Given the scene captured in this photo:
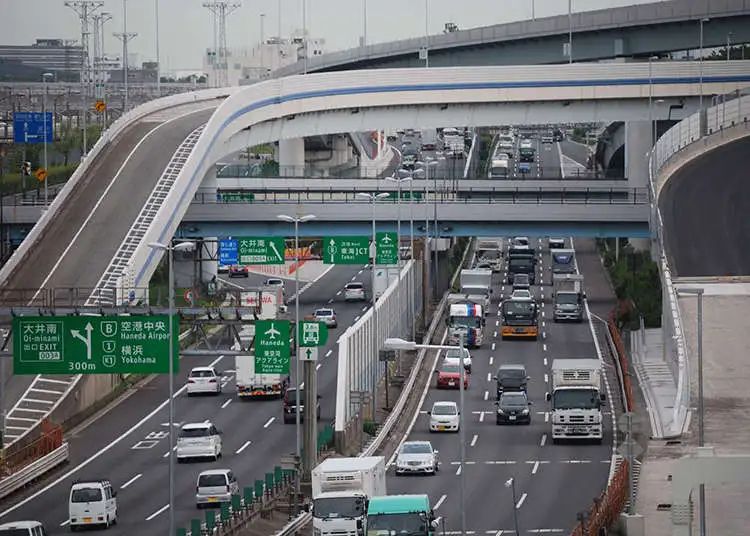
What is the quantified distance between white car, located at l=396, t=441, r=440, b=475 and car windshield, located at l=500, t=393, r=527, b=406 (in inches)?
389

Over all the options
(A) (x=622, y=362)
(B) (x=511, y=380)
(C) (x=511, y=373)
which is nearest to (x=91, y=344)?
(B) (x=511, y=380)

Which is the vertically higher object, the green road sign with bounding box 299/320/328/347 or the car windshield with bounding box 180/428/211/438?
the green road sign with bounding box 299/320/328/347

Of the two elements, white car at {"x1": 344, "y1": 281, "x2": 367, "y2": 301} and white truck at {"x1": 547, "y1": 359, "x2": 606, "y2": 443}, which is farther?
white car at {"x1": 344, "y1": 281, "x2": 367, "y2": 301}

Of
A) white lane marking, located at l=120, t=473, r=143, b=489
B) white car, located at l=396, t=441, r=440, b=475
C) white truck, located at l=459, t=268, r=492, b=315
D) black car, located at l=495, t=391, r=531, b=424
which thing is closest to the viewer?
white car, located at l=396, t=441, r=440, b=475

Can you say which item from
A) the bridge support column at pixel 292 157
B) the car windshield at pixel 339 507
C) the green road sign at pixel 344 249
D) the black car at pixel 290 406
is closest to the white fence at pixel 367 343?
the black car at pixel 290 406

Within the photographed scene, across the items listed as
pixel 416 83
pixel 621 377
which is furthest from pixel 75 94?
pixel 621 377

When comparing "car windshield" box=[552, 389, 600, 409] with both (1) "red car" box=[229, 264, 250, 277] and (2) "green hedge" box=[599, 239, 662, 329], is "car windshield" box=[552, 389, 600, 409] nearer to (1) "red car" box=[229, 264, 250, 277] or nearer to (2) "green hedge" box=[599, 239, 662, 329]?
(2) "green hedge" box=[599, 239, 662, 329]

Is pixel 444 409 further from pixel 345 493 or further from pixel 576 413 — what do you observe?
pixel 345 493

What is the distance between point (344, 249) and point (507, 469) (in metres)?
19.4

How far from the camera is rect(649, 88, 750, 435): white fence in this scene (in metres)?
56.7

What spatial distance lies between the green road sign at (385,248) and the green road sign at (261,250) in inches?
398

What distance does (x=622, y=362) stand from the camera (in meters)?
81.6

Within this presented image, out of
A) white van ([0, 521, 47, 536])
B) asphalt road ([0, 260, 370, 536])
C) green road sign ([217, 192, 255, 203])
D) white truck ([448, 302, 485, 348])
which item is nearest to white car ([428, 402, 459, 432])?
asphalt road ([0, 260, 370, 536])

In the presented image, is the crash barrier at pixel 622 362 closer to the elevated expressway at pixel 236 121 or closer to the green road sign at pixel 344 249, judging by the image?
the green road sign at pixel 344 249
